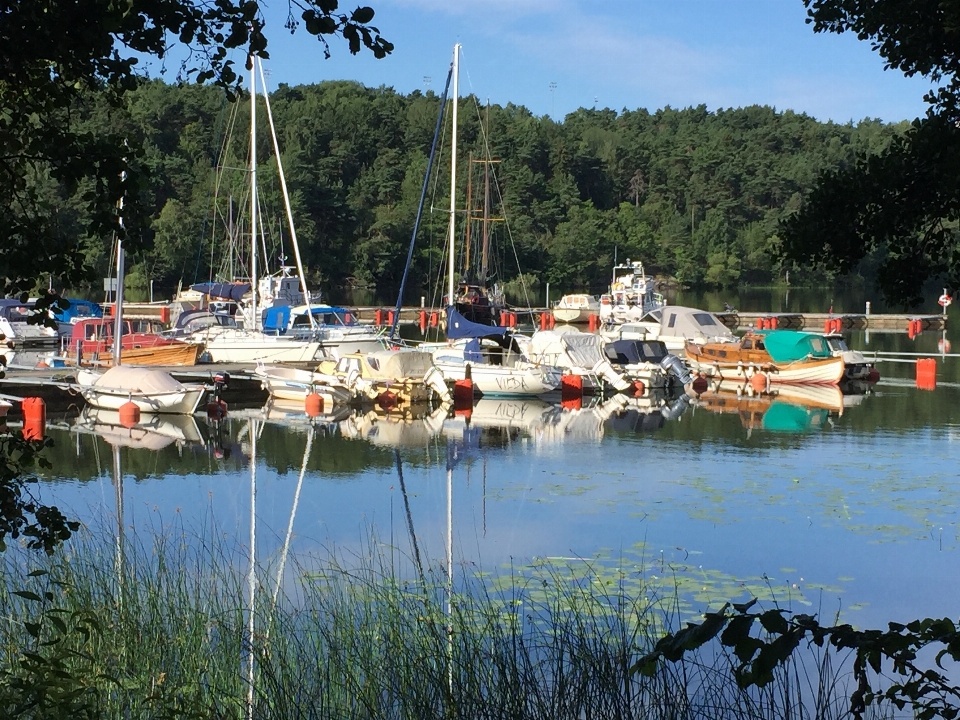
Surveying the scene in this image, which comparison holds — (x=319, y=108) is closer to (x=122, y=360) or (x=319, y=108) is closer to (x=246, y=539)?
(x=122, y=360)

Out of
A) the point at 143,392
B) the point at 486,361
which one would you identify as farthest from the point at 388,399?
the point at 143,392

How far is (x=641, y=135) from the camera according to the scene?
14900 centimetres

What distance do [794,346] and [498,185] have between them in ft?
218

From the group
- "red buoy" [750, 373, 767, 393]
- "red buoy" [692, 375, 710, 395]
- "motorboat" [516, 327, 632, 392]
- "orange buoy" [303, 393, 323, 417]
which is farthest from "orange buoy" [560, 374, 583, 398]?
"orange buoy" [303, 393, 323, 417]

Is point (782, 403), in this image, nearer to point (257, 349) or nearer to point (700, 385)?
point (700, 385)

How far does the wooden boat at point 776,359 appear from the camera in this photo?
4044cm

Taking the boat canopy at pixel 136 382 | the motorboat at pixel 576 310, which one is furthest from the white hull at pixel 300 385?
the motorboat at pixel 576 310

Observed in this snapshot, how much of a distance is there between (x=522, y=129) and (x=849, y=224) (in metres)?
129

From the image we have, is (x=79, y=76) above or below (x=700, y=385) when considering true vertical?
above

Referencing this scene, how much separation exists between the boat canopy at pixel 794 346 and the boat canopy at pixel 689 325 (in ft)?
21.4

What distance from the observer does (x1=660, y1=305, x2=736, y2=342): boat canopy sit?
49375mm

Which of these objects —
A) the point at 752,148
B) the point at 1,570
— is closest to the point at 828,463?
the point at 1,570

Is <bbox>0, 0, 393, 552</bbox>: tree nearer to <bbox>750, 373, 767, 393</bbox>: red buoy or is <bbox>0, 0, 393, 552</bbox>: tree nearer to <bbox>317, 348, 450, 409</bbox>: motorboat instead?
<bbox>317, 348, 450, 409</bbox>: motorboat

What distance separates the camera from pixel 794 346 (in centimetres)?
4219
